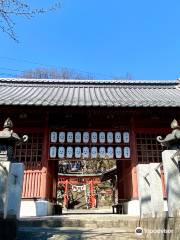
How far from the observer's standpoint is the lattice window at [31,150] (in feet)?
36.3

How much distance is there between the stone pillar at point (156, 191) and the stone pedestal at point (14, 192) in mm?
Answer: 3067

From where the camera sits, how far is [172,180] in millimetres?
5426

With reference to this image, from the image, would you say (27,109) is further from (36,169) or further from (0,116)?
(36,169)

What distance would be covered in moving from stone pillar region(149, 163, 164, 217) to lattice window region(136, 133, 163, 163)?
513 cm

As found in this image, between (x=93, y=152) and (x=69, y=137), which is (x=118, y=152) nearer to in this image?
(x=93, y=152)

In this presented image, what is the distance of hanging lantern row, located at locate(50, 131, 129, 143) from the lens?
11.2 metres

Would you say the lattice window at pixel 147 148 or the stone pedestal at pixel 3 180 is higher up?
Answer: the lattice window at pixel 147 148

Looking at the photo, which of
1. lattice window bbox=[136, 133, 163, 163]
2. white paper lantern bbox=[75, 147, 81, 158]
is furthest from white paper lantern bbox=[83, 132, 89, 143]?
lattice window bbox=[136, 133, 163, 163]

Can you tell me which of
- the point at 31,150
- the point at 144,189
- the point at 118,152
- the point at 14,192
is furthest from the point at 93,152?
the point at 14,192

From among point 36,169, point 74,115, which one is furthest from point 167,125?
point 36,169

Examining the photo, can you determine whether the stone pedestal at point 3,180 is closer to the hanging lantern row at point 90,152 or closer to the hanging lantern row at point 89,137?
the hanging lantern row at point 90,152

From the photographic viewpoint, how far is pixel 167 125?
11734 millimetres

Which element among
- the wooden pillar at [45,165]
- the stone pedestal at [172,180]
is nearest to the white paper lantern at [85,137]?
the wooden pillar at [45,165]

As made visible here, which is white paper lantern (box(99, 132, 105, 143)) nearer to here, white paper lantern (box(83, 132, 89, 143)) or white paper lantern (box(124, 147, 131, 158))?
white paper lantern (box(83, 132, 89, 143))
